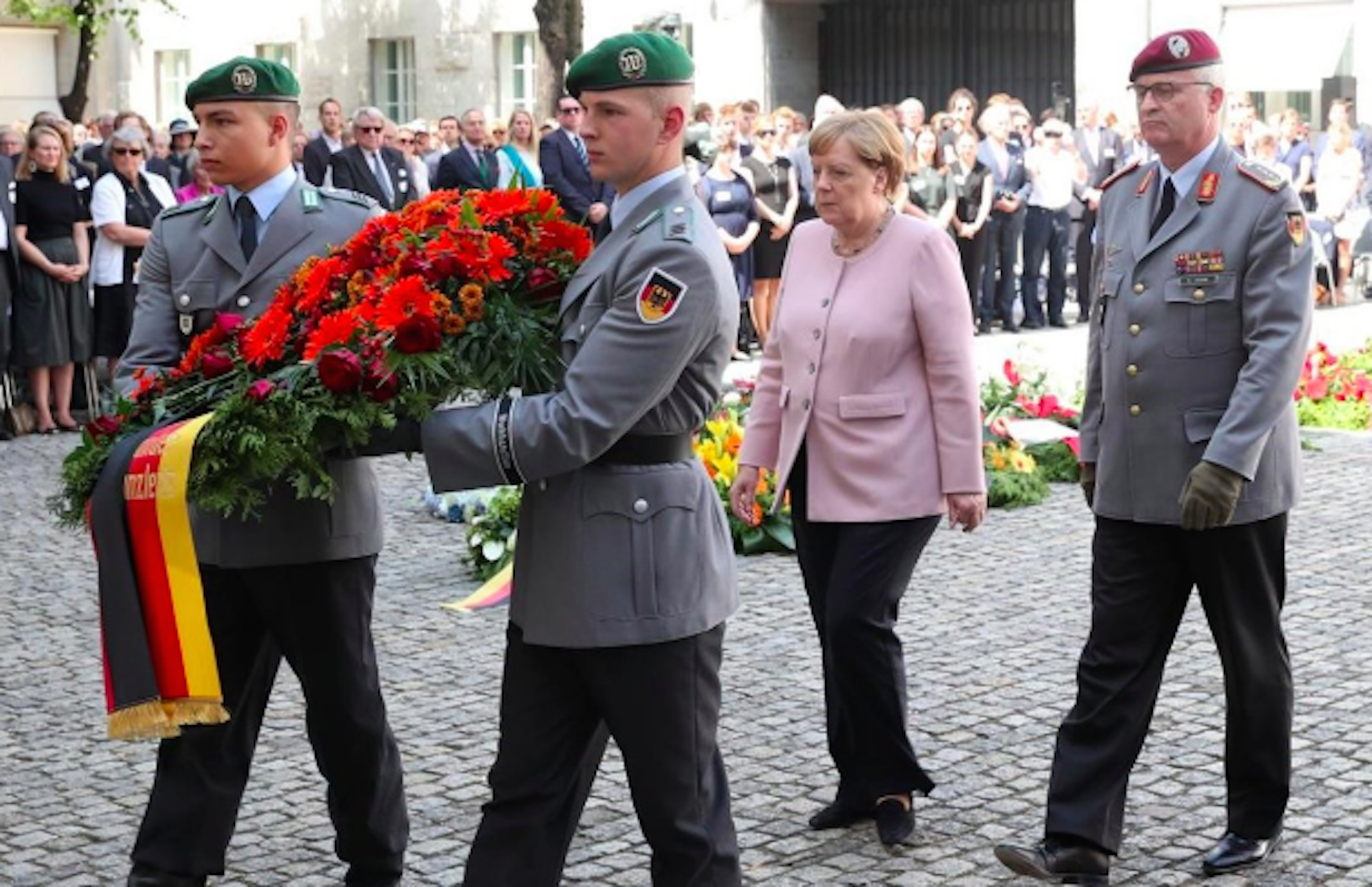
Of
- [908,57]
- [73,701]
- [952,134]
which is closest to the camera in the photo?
[73,701]

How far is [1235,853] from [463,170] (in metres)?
13.8

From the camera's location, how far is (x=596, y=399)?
4.19m

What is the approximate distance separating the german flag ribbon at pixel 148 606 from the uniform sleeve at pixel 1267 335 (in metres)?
2.28

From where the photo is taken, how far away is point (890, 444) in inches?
236

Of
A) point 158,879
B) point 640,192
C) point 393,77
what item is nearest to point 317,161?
point 158,879

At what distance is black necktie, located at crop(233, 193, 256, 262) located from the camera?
5.32 meters

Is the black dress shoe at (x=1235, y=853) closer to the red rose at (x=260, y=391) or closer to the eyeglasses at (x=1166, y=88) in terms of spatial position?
the eyeglasses at (x=1166, y=88)

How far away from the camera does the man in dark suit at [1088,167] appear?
74.4 ft

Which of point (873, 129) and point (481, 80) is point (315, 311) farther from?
point (481, 80)

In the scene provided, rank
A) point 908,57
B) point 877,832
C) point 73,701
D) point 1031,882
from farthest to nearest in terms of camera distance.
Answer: point 908,57 → point 73,701 → point 877,832 → point 1031,882

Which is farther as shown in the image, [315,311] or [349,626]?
[349,626]

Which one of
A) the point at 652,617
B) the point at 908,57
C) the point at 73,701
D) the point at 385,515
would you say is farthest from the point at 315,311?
the point at 908,57

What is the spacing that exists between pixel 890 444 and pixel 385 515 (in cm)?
586

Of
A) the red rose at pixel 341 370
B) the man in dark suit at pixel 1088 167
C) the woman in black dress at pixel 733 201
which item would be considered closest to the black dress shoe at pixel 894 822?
the red rose at pixel 341 370
